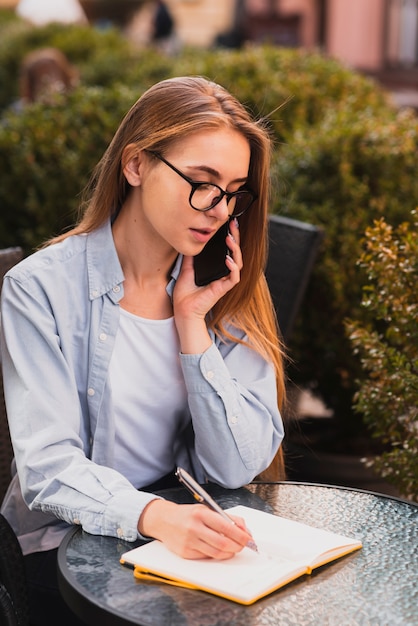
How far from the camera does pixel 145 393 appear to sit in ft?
7.80

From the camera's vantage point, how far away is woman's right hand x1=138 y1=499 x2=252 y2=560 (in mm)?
1806

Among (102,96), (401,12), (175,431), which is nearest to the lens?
(175,431)

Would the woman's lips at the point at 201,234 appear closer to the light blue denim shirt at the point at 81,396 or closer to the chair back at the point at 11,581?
the light blue denim shirt at the point at 81,396

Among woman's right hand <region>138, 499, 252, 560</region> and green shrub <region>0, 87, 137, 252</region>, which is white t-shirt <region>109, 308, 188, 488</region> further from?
green shrub <region>0, 87, 137, 252</region>

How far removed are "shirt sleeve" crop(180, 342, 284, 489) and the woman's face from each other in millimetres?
271

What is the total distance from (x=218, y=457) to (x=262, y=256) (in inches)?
20.7

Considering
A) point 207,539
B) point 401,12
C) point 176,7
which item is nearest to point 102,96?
point 207,539

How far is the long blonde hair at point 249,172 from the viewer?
7.36 feet

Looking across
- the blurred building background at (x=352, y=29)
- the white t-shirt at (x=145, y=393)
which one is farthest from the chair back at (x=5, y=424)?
the blurred building background at (x=352, y=29)

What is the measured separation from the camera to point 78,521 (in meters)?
2.01

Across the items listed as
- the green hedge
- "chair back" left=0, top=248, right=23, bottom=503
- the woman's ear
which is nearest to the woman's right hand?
the woman's ear

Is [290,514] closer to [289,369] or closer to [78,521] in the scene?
[78,521]

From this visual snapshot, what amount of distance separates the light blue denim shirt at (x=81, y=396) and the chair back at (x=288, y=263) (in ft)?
3.18

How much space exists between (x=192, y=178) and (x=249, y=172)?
9.1 inches
